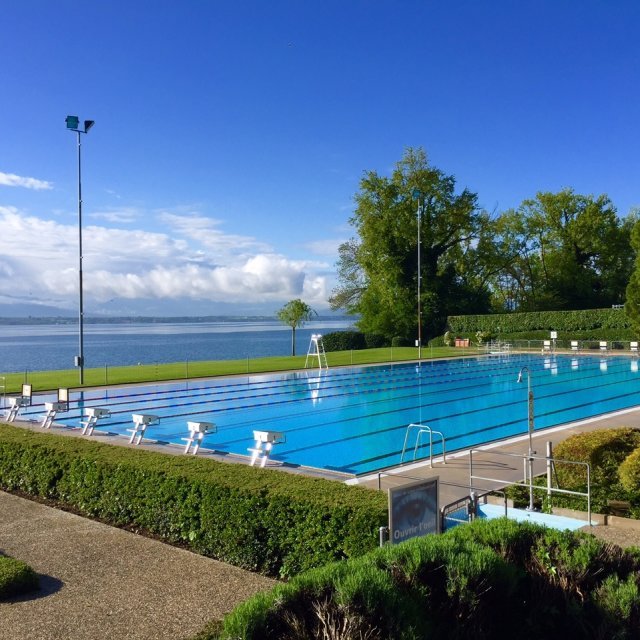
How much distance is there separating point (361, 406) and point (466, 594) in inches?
636

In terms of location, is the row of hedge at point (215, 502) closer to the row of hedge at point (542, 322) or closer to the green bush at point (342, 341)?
the green bush at point (342, 341)

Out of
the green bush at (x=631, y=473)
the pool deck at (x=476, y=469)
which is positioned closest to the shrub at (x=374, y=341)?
the pool deck at (x=476, y=469)

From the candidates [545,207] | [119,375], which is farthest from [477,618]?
[545,207]

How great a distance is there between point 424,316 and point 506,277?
1500 centimetres

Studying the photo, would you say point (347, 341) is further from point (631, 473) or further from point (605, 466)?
point (631, 473)

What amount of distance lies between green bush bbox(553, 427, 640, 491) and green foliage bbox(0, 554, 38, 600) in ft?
23.6

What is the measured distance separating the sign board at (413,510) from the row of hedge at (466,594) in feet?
2.83

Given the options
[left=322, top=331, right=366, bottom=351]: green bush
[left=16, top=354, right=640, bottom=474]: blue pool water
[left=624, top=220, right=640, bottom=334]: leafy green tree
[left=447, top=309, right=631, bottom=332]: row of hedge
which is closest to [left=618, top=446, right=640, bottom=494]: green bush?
[left=16, top=354, right=640, bottom=474]: blue pool water

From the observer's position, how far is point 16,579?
6.11 m

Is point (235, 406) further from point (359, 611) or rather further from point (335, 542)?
point (359, 611)

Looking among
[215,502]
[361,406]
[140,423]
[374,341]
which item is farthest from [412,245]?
[215,502]

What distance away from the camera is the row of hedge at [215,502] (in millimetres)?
6500

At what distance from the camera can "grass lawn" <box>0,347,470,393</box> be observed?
25.5 m

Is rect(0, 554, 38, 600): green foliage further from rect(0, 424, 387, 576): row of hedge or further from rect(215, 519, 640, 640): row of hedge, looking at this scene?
rect(215, 519, 640, 640): row of hedge
